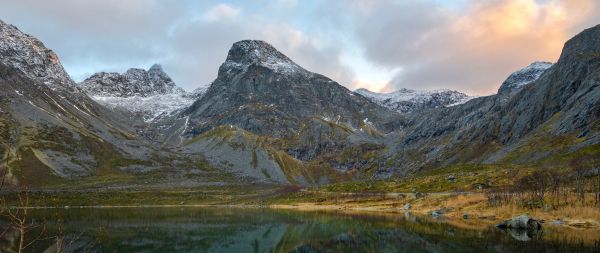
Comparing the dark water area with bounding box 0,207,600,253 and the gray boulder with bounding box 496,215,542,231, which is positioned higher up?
the gray boulder with bounding box 496,215,542,231

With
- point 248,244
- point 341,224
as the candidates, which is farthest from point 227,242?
point 341,224

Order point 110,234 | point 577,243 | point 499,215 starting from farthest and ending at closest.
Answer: point 499,215 → point 110,234 → point 577,243

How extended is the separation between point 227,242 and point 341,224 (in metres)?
33.2

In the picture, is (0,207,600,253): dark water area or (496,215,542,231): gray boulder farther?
(496,215,542,231): gray boulder

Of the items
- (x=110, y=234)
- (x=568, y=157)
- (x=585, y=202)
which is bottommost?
(x=110, y=234)

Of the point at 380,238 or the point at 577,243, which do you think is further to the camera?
the point at 380,238

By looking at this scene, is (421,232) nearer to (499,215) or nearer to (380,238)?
(380,238)

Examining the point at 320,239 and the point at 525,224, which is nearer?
the point at 320,239

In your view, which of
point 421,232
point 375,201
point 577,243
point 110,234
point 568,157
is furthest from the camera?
point 568,157

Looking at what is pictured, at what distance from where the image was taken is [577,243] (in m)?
59.5

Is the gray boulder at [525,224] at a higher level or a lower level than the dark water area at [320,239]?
higher

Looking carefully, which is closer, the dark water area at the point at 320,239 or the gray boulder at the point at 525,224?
the dark water area at the point at 320,239

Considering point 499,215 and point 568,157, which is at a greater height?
point 568,157

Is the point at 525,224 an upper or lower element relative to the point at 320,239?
upper
